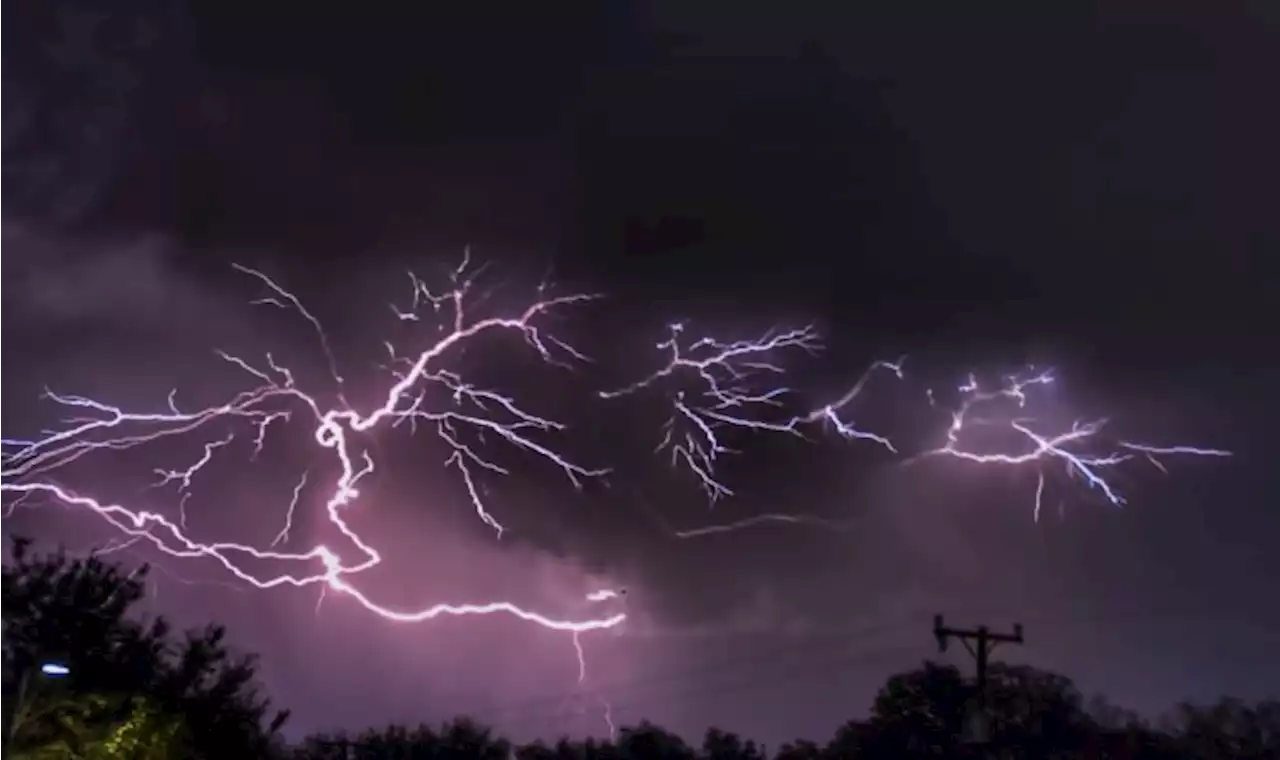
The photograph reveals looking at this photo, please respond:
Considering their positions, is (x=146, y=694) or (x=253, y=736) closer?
(x=146, y=694)

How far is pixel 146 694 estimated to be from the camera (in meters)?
17.2

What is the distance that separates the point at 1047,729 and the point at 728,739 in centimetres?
1494

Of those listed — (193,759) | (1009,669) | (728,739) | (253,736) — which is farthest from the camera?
(728,739)

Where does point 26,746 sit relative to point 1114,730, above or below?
below

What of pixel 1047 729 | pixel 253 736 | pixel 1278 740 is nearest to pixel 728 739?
pixel 1047 729

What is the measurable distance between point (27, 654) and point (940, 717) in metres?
33.4

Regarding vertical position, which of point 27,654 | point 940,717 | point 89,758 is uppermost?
point 940,717

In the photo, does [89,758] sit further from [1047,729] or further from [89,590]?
[1047,729]

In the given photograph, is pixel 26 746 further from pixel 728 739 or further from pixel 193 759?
pixel 728 739

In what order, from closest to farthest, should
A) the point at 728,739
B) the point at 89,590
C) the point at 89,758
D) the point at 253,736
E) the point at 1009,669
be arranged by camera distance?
the point at 89,758, the point at 89,590, the point at 253,736, the point at 1009,669, the point at 728,739

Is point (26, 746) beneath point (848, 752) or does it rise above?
beneath

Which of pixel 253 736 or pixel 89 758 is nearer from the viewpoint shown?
pixel 89 758

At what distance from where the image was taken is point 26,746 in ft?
49.0

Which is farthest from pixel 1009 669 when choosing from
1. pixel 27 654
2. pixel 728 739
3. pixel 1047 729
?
pixel 27 654
